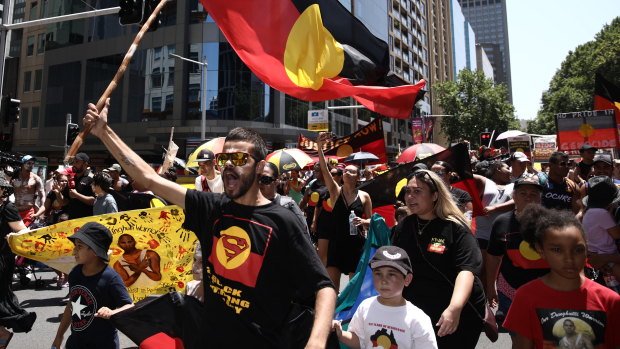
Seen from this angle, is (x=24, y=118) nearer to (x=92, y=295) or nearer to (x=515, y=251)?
(x=92, y=295)

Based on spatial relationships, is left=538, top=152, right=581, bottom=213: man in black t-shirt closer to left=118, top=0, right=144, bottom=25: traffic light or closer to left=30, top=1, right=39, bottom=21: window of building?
left=118, top=0, right=144, bottom=25: traffic light

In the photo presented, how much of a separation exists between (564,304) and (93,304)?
326cm

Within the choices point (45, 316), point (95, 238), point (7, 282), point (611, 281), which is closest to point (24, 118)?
point (45, 316)

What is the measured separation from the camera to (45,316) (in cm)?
641

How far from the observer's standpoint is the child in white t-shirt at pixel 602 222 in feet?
14.8

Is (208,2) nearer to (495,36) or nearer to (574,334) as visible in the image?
(574,334)

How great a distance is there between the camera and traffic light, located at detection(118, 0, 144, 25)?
9.88 meters

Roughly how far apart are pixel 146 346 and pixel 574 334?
2.40m

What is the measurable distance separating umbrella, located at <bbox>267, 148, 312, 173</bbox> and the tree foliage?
3381 centimetres

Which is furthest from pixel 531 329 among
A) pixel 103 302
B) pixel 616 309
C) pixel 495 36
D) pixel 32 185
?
pixel 495 36

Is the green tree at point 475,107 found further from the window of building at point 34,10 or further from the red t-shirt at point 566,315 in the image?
the red t-shirt at point 566,315

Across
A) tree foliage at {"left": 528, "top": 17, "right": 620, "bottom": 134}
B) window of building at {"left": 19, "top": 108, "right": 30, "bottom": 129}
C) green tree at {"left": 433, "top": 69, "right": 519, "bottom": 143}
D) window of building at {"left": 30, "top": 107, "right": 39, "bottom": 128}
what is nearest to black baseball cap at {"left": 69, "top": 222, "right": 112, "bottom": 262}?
tree foliage at {"left": 528, "top": 17, "right": 620, "bottom": 134}

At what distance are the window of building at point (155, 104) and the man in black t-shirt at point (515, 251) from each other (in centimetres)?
3343

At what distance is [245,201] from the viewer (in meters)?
2.38
